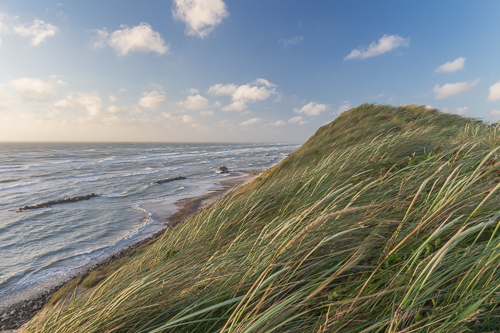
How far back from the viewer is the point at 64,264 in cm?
798

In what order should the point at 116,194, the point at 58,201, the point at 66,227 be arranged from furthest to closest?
the point at 116,194 → the point at 58,201 → the point at 66,227

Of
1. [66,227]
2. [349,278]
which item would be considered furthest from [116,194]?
[349,278]

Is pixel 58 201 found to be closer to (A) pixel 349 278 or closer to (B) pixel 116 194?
(B) pixel 116 194

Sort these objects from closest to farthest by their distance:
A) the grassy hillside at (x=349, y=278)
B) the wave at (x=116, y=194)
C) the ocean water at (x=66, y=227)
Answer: the grassy hillside at (x=349, y=278)
the ocean water at (x=66, y=227)
the wave at (x=116, y=194)

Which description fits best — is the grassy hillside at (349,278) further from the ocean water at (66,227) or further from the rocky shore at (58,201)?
the rocky shore at (58,201)

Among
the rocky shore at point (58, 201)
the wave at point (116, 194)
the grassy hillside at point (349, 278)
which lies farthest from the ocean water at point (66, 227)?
the grassy hillside at point (349, 278)

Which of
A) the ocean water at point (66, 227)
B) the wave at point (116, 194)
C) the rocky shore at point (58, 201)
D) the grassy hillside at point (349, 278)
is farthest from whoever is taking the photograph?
→ the wave at point (116, 194)

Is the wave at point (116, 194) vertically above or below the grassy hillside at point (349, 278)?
below

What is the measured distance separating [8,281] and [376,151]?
10312 millimetres

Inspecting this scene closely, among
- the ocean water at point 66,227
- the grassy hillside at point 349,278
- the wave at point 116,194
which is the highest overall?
the grassy hillside at point 349,278

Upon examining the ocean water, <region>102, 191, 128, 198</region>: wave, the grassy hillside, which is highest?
the grassy hillside

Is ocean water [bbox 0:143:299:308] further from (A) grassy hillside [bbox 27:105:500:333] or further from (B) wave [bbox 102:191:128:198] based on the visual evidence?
(A) grassy hillside [bbox 27:105:500:333]

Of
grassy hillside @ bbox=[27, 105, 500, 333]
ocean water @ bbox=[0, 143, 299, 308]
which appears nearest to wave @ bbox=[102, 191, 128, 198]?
ocean water @ bbox=[0, 143, 299, 308]

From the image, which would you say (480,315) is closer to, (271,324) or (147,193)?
(271,324)
